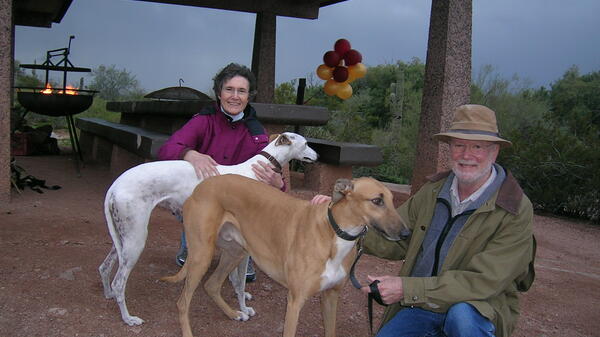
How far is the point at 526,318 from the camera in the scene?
4.22m

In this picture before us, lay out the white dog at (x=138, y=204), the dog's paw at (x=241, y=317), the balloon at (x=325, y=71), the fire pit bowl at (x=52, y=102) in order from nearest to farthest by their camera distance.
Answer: the white dog at (x=138, y=204) → the dog's paw at (x=241, y=317) → the fire pit bowl at (x=52, y=102) → the balloon at (x=325, y=71)

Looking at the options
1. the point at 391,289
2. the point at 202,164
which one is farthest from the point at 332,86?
the point at 391,289

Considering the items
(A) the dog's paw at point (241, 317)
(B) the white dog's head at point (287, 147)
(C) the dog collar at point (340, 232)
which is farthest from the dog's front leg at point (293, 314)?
(B) the white dog's head at point (287, 147)

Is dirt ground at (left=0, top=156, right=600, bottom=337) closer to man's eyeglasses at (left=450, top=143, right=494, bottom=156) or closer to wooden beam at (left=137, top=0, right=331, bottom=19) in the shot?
man's eyeglasses at (left=450, top=143, right=494, bottom=156)

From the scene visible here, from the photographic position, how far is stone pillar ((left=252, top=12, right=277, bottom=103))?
11.7m

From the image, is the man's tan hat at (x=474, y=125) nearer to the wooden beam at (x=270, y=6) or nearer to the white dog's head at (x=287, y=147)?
the white dog's head at (x=287, y=147)

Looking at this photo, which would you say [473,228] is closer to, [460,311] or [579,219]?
[460,311]

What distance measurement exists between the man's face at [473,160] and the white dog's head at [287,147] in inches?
72.6

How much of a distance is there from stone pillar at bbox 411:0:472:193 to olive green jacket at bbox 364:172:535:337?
425 cm

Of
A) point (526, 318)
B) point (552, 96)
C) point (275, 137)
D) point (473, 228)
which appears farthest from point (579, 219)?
point (552, 96)

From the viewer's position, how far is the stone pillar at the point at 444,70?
6707 millimetres

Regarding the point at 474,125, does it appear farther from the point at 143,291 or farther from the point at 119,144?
the point at 119,144

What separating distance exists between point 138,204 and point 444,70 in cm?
469

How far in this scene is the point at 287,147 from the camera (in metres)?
4.36
